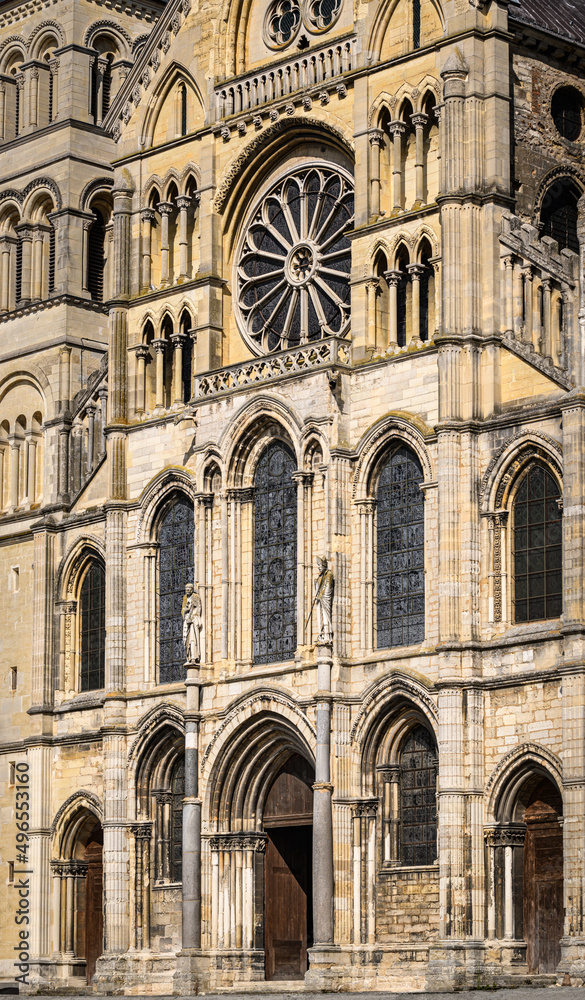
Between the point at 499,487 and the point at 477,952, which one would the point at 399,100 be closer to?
the point at 499,487

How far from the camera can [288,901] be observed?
161 ft

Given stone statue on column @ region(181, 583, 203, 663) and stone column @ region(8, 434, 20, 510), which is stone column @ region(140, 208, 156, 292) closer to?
stone column @ region(8, 434, 20, 510)

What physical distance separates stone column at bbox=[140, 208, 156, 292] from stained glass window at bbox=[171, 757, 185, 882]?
11293 millimetres

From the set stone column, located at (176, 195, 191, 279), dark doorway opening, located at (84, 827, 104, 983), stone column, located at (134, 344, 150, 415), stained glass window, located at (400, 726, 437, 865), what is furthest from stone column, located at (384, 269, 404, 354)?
dark doorway opening, located at (84, 827, 104, 983)

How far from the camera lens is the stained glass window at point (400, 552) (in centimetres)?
4588

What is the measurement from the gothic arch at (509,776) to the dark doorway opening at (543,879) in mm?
462

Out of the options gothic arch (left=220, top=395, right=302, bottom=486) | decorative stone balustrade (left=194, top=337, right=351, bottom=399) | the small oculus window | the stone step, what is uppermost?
the small oculus window

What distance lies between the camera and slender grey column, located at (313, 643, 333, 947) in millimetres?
45438

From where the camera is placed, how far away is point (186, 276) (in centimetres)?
5256

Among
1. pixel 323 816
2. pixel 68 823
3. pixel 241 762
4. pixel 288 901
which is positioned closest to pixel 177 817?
pixel 241 762

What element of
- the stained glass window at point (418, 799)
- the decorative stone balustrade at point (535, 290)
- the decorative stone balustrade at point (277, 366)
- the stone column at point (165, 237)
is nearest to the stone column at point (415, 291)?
the decorative stone balustrade at point (277, 366)

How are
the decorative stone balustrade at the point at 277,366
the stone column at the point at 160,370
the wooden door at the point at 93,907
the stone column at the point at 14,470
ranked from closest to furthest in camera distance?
the decorative stone balustrade at the point at 277,366, the stone column at the point at 160,370, the wooden door at the point at 93,907, the stone column at the point at 14,470

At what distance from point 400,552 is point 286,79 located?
1156 cm

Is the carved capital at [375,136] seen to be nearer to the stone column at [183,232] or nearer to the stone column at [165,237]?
the stone column at [183,232]
